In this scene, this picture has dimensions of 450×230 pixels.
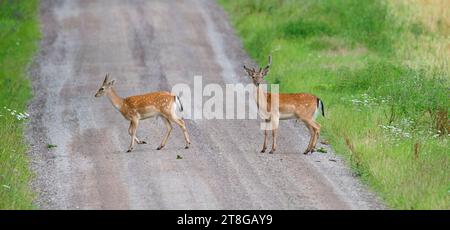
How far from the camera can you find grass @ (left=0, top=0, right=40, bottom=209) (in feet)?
44.6

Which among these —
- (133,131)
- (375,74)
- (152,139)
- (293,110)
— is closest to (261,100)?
(293,110)

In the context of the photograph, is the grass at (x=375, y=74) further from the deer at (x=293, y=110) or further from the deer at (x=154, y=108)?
the deer at (x=154, y=108)

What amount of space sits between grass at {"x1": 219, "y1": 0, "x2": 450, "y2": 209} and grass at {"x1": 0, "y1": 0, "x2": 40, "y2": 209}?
511 cm

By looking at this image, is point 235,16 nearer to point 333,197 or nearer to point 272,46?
point 272,46

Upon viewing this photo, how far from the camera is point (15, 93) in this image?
21.1 metres

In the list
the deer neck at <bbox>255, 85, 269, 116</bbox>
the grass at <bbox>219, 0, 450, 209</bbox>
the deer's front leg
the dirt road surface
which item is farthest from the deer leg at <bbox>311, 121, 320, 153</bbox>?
the deer's front leg

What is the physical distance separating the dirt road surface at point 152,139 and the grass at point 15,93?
0.97ft

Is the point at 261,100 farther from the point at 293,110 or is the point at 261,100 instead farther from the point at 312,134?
the point at 312,134

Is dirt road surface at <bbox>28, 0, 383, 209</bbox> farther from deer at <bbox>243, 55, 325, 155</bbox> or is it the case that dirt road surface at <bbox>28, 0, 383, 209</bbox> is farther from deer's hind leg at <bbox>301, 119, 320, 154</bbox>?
Result: deer at <bbox>243, 55, 325, 155</bbox>

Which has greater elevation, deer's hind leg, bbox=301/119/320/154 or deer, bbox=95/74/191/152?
deer, bbox=95/74/191/152

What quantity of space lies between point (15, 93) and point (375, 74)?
25.7 ft

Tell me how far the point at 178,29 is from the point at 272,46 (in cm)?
427

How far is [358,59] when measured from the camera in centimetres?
2262

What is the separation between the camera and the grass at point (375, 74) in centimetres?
1423
